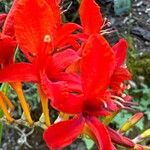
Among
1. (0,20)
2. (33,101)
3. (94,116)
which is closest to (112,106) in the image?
(94,116)

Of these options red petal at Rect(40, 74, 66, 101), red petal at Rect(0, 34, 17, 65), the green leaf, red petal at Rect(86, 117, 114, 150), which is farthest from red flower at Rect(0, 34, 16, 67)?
the green leaf

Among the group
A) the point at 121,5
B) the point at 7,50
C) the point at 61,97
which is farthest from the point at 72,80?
the point at 121,5

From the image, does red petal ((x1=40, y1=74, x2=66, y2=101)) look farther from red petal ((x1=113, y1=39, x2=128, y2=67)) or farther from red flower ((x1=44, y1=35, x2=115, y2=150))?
red petal ((x1=113, y1=39, x2=128, y2=67))

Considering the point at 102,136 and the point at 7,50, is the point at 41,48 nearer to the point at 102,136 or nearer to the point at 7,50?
the point at 7,50

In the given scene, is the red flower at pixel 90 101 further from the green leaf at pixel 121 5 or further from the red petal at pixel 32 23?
the green leaf at pixel 121 5

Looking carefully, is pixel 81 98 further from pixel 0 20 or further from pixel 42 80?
pixel 0 20

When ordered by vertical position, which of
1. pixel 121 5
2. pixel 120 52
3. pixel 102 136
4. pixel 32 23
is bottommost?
pixel 121 5
